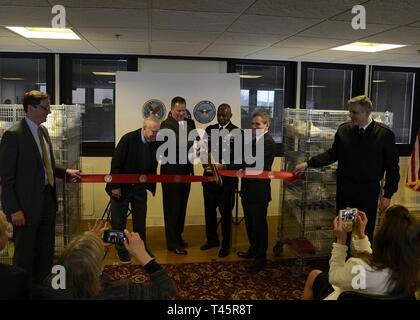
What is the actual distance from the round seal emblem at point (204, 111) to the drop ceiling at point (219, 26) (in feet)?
2.21

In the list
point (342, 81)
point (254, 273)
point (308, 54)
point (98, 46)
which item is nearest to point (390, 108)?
point (342, 81)

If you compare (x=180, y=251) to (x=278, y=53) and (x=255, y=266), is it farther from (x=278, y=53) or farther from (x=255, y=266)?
(x=278, y=53)

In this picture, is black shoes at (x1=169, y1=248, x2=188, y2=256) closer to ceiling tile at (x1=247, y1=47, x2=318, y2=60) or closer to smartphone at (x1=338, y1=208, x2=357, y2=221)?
ceiling tile at (x1=247, y1=47, x2=318, y2=60)

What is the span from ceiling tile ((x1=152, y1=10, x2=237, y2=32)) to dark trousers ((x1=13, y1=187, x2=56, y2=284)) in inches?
65.3

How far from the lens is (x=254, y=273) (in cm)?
421

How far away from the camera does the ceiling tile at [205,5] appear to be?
290 cm

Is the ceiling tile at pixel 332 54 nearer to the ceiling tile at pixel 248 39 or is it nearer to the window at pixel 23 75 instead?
the ceiling tile at pixel 248 39

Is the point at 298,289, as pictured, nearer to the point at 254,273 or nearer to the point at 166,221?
the point at 254,273

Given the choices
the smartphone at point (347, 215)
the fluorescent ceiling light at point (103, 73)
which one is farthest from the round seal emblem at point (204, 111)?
the smartphone at point (347, 215)

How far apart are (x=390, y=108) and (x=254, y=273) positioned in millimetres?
4239

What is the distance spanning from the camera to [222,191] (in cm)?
471

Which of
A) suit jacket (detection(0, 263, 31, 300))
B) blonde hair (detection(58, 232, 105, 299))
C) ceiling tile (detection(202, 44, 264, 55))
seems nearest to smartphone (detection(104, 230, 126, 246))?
blonde hair (detection(58, 232, 105, 299))

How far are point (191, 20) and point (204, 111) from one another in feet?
7.51

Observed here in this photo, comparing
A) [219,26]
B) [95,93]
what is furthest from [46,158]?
[95,93]
